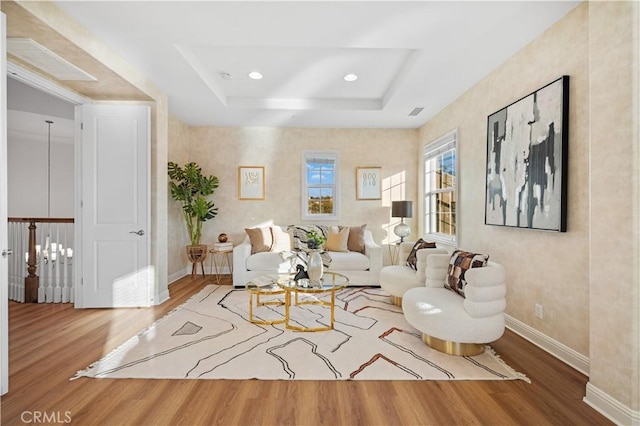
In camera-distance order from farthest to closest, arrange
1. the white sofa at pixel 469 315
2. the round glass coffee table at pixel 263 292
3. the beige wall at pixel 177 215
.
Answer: the beige wall at pixel 177 215 → the round glass coffee table at pixel 263 292 → the white sofa at pixel 469 315

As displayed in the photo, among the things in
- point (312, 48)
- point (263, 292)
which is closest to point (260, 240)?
point (263, 292)

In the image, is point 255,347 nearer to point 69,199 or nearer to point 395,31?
point 395,31

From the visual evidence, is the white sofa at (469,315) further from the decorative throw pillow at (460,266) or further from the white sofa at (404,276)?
the white sofa at (404,276)

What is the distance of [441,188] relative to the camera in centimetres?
502

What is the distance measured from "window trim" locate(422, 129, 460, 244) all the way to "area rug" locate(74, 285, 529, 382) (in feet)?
5.67

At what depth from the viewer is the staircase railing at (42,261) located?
Result: 13.0ft

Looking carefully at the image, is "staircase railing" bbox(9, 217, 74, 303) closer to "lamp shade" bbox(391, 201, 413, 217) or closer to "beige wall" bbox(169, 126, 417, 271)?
"beige wall" bbox(169, 126, 417, 271)

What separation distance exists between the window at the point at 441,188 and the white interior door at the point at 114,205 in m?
4.09

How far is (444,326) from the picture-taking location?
97.3 inches

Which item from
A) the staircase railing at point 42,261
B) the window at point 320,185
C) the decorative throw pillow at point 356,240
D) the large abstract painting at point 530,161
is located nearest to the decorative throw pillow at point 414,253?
the large abstract painting at point 530,161

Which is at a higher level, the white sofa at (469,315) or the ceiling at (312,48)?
the ceiling at (312,48)

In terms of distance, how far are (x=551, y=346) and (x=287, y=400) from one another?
87.2 inches

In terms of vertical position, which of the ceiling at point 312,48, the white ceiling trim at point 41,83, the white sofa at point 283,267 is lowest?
the white sofa at point 283,267

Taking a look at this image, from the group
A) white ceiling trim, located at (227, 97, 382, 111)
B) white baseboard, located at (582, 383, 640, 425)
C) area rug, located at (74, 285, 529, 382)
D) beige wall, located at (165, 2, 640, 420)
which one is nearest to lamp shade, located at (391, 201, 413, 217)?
beige wall, located at (165, 2, 640, 420)
